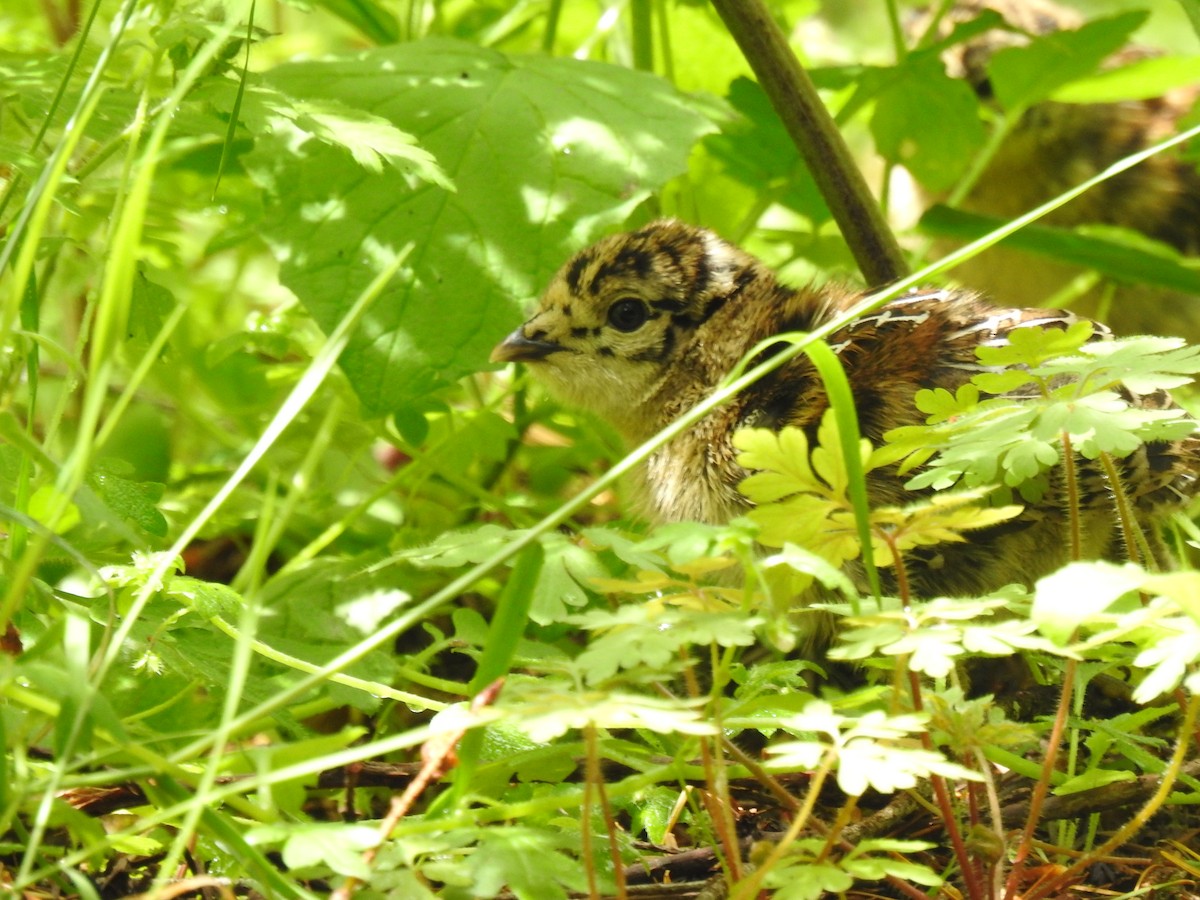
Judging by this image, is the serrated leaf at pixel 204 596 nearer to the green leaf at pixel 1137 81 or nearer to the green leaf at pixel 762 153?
the green leaf at pixel 762 153

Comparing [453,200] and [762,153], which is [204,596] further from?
[762,153]

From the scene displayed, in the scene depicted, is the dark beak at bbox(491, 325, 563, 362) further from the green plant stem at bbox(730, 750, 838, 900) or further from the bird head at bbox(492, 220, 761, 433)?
the green plant stem at bbox(730, 750, 838, 900)

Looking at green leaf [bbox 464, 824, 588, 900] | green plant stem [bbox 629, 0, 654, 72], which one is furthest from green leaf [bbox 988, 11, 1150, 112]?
green leaf [bbox 464, 824, 588, 900]

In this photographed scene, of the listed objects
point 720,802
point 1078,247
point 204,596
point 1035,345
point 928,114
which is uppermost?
point 928,114

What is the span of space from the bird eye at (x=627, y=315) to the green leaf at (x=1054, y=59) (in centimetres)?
123

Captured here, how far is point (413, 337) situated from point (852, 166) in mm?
861

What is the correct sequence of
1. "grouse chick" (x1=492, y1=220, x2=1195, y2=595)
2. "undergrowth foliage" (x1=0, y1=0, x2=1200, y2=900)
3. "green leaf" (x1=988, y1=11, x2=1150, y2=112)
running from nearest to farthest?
"undergrowth foliage" (x1=0, y1=0, x2=1200, y2=900), "grouse chick" (x1=492, y1=220, x2=1195, y2=595), "green leaf" (x1=988, y1=11, x2=1150, y2=112)

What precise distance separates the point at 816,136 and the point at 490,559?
135 cm

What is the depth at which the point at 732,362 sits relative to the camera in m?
2.33

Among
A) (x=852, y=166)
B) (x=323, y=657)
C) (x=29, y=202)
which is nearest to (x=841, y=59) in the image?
(x=852, y=166)

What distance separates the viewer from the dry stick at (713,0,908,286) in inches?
89.9

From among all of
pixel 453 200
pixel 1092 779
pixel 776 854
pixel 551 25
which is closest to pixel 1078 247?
pixel 551 25

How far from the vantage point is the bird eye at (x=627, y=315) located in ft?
8.18

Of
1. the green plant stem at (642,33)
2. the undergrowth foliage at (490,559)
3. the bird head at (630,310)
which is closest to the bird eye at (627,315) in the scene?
the bird head at (630,310)
